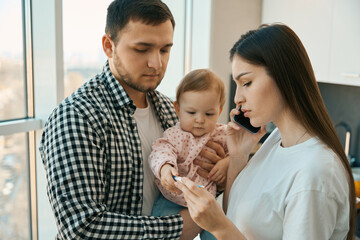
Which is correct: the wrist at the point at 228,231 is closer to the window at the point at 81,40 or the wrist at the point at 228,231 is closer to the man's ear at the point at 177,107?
the man's ear at the point at 177,107

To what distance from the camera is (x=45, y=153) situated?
125cm

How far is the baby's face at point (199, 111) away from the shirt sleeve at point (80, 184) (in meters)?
0.37

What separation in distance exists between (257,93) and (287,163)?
0.74 ft

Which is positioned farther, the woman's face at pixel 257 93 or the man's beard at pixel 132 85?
the man's beard at pixel 132 85

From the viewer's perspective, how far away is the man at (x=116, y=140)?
1.17 meters

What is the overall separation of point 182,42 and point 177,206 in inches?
79.3

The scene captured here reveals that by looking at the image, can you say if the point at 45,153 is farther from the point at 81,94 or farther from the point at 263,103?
the point at 263,103

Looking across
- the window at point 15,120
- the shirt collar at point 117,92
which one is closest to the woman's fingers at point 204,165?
the shirt collar at point 117,92

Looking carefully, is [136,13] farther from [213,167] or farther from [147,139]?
[213,167]

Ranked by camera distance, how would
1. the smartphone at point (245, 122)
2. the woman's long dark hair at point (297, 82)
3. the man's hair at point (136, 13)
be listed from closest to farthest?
the woman's long dark hair at point (297, 82)
the man's hair at point (136, 13)
the smartphone at point (245, 122)

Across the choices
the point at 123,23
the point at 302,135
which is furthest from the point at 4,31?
the point at 302,135

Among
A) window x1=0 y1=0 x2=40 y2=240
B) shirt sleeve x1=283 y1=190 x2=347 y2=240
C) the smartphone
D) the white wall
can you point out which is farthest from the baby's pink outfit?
the white wall

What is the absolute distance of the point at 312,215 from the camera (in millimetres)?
1004

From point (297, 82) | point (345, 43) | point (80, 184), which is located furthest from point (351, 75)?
point (80, 184)
